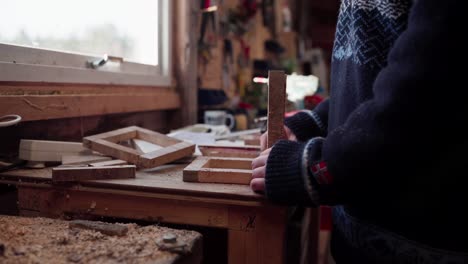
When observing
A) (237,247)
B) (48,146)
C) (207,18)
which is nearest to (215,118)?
(207,18)

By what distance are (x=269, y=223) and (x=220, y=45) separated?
1.84 m

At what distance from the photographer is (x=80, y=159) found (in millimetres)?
896

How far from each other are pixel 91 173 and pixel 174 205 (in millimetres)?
195

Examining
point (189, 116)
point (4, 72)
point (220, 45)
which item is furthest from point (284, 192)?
point (220, 45)

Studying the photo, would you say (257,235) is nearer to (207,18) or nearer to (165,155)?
(165,155)

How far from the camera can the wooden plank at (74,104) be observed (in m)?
0.93

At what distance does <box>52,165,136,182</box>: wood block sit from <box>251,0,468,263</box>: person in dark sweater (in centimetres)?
29

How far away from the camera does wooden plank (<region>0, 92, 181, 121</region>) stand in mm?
931

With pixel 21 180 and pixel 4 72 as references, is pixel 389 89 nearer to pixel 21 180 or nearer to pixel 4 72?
pixel 21 180

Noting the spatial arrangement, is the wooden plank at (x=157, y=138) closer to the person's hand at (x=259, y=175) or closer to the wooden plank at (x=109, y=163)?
the wooden plank at (x=109, y=163)

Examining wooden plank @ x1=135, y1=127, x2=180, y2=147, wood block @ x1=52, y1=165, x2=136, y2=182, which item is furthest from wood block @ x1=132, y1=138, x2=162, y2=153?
wood block @ x1=52, y1=165, x2=136, y2=182

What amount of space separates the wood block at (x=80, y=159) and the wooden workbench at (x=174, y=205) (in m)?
0.06

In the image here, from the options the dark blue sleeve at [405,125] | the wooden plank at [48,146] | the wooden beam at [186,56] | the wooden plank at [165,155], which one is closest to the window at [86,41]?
the wooden beam at [186,56]

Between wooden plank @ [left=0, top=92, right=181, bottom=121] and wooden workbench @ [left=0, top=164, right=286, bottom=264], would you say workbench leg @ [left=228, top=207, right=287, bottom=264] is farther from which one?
wooden plank @ [left=0, top=92, right=181, bottom=121]
